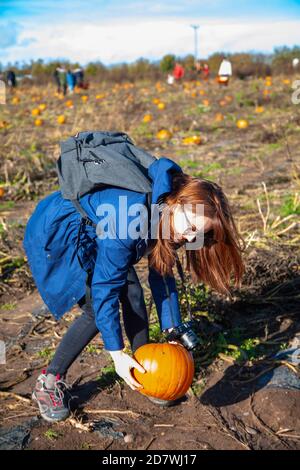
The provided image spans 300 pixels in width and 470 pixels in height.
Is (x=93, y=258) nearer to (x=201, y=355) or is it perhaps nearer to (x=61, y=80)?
(x=201, y=355)

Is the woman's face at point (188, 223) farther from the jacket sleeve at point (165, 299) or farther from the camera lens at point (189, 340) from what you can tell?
the camera lens at point (189, 340)

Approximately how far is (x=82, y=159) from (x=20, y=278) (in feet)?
7.25

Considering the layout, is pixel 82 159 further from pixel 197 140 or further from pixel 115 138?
pixel 197 140

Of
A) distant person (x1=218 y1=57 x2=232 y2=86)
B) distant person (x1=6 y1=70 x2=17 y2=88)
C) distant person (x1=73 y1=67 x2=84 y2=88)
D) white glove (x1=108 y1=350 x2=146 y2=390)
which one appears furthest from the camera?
distant person (x1=6 y1=70 x2=17 y2=88)

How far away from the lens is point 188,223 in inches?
96.7

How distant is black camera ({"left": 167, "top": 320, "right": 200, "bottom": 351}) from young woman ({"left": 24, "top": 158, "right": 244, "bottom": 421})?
31mm

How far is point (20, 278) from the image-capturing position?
4.57 metres

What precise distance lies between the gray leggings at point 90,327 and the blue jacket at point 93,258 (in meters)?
0.09

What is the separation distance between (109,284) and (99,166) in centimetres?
51

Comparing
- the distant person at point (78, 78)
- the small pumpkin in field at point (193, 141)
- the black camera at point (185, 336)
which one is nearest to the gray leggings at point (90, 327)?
the black camera at point (185, 336)

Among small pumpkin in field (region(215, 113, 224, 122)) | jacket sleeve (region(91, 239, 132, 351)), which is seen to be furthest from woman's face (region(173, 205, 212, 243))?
small pumpkin in field (region(215, 113, 224, 122))

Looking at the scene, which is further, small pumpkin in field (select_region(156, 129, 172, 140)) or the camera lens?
small pumpkin in field (select_region(156, 129, 172, 140))

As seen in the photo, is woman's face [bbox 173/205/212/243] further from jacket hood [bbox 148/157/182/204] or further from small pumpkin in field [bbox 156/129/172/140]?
small pumpkin in field [bbox 156/129/172/140]

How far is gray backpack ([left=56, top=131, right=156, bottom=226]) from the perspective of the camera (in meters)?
2.51
